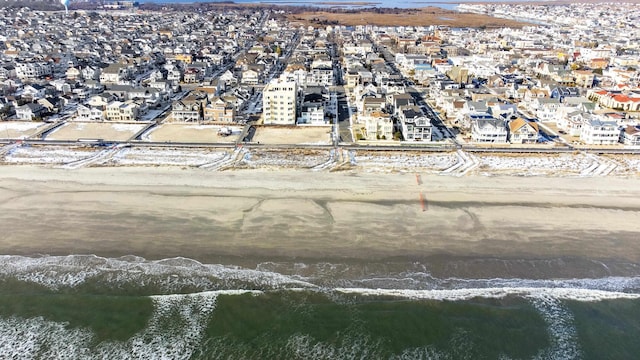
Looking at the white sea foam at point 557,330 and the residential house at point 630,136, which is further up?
the residential house at point 630,136

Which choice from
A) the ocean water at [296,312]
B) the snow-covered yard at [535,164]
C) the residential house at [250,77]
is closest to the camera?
the ocean water at [296,312]

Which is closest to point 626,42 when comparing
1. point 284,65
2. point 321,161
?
point 284,65

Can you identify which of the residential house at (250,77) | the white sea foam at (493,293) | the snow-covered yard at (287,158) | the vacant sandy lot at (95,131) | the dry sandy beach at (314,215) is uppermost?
the residential house at (250,77)

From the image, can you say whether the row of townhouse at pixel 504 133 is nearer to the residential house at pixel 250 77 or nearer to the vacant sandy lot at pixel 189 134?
the vacant sandy lot at pixel 189 134

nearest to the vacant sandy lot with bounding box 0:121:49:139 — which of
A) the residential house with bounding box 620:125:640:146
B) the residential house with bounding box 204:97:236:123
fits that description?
the residential house with bounding box 204:97:236:123

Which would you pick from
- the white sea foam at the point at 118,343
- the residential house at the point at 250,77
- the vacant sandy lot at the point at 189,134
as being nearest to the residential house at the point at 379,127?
the vacant sandy lot at the point at 189,134

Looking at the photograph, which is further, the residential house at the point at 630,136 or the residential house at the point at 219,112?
the residential house at the point at 219,112
